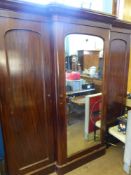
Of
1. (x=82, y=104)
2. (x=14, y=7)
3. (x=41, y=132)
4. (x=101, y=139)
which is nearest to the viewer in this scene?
(x=14, y=7)

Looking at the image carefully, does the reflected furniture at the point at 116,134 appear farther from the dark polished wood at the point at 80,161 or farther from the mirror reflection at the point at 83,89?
the dark polished wood at the point at 80,161

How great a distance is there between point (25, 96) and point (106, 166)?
1.44 metres

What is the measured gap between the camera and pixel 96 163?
203 centimetres

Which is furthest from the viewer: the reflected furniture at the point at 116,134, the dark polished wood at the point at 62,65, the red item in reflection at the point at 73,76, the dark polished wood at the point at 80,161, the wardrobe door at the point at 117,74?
the wardrobe door at the point at 117,74

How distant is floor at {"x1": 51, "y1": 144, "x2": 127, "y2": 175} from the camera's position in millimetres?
1866

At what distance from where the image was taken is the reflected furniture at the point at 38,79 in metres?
1.38

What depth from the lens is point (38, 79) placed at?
5.18 feet

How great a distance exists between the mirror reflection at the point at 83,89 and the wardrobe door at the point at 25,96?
0.26 metres

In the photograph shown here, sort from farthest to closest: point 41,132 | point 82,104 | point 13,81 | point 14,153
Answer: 1. point 82,104
2. point 41,132
3. point 14,153
4. point 13,81

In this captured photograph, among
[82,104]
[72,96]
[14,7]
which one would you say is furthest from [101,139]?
[14,7]

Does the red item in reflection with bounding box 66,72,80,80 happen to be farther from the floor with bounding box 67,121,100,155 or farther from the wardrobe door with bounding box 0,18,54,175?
the floor with bounding box 67,121,100,155

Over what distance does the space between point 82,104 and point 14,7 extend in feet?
4.38

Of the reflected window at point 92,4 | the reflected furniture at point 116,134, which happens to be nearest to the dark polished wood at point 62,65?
the reflected window at point 92,4

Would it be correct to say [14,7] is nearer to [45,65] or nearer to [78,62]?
[45,65]
